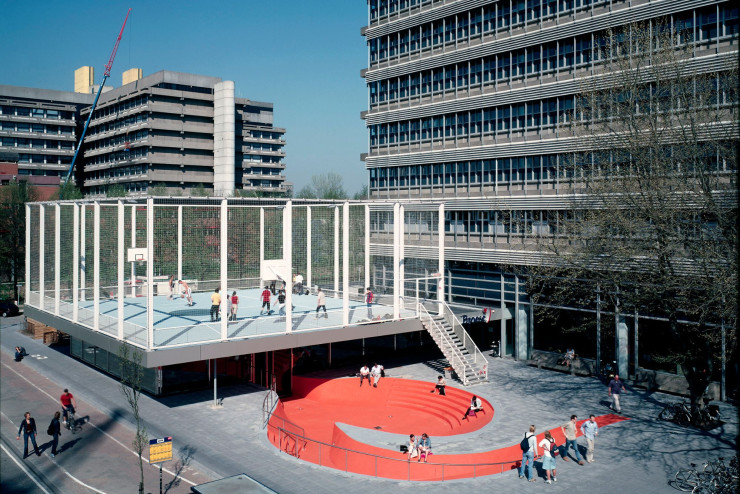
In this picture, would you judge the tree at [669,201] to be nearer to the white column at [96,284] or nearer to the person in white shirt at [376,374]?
the person in white shirt at [376,374]

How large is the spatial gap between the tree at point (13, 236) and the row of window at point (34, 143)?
3360 centimetres

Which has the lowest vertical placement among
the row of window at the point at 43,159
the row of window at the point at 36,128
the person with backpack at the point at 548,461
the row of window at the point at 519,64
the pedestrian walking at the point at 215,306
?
the person with backpack at the point at 548,461

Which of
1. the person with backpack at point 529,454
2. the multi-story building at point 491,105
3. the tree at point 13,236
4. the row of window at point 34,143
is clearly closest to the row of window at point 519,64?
the multi-story building at point 491,105

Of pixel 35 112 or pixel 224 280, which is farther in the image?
pixel 35 112

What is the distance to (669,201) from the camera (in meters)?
24.1

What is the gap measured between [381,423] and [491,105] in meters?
20.4

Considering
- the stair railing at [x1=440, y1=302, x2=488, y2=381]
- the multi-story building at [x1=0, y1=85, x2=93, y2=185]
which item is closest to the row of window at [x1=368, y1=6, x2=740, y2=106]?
the stair railing at [x1=440, y1=302, x2=488, y2=381]

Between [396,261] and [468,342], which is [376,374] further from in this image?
[396,261]

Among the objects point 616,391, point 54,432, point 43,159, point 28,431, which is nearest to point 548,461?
point 616,391

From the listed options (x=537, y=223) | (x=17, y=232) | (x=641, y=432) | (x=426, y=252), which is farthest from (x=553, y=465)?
(x=17, y=232)

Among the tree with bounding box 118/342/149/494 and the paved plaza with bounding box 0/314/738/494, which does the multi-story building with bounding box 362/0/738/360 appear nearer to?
the paved plaza with bounding box 0/314/738/494

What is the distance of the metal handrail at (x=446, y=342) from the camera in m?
31.5

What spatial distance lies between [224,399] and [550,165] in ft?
69.3

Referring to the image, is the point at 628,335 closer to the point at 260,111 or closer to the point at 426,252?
the point at 426,252
